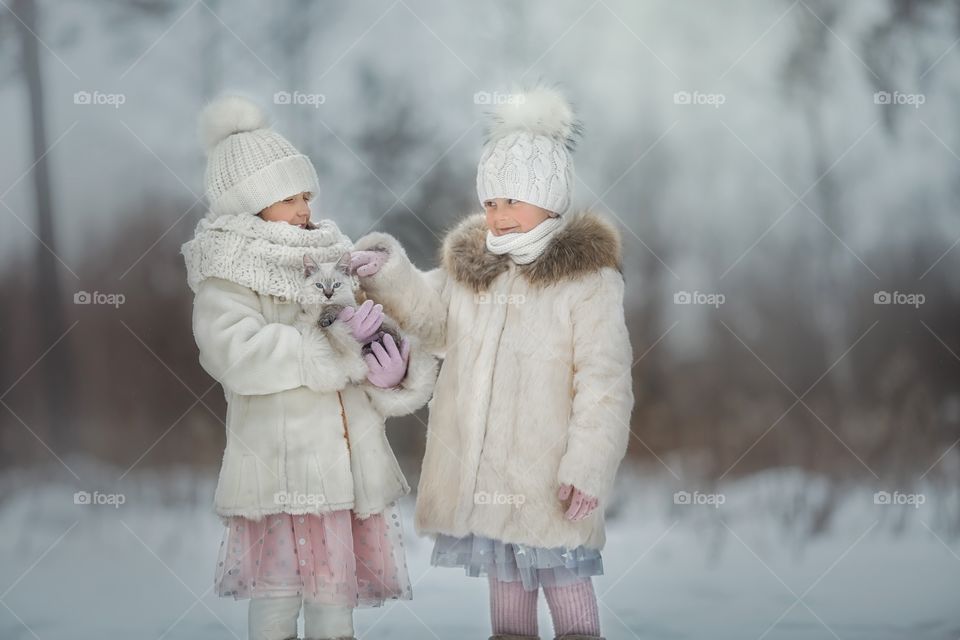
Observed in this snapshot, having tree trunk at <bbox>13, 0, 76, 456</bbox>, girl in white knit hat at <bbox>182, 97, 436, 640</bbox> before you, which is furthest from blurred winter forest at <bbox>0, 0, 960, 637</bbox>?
girl in white knit hat at <bbox>182, 97, 436, 640</bbox>

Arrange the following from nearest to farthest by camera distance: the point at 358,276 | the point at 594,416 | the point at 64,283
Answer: the point at 594,416 < the point at 358,276 < the point at 64,283

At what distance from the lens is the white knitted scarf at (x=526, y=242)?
2.68m

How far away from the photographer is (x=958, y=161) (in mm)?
3824

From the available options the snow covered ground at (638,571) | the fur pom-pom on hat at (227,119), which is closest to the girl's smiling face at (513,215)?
the fur pom-pom on hat at (227,119)

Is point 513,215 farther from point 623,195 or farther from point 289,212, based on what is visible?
point 623,195

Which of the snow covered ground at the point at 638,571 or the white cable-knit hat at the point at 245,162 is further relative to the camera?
the snow covered ground at the point at 638,571

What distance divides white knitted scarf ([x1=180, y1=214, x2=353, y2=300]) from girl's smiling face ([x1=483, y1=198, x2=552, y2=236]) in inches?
14.1

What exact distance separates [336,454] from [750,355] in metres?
1.75

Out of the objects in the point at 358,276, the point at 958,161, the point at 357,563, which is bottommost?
the point at 357,563

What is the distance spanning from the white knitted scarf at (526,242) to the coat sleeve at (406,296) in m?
0.18

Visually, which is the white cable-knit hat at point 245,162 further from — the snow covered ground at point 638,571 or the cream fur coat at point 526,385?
the snow covered ground at point 638,571

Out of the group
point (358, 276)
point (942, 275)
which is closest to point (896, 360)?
point (942, 275)

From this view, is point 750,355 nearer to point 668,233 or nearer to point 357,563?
point 668,233

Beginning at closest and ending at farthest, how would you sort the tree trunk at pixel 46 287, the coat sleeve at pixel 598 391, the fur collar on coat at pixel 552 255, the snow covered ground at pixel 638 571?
the coat sleeve at pixel 598 391, the fur collar on coat at pixel 552 255, the snow covered ground at pixel 638 571, the tree trunk at pixel 46 287
